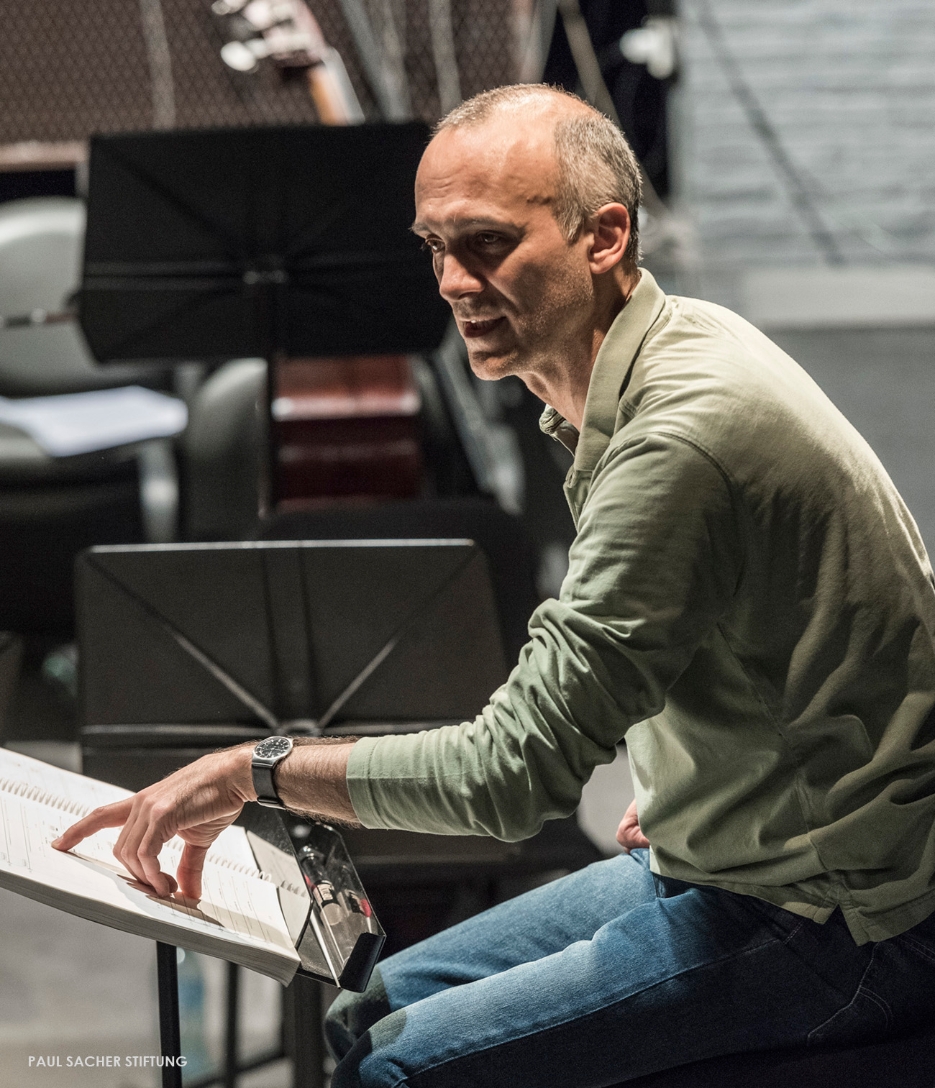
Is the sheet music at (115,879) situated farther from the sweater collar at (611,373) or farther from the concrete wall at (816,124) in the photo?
the concrete wall at (816,124)

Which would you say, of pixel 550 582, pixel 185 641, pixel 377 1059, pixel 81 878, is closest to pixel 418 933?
pixel 185 641

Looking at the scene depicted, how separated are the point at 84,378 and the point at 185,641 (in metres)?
2.71

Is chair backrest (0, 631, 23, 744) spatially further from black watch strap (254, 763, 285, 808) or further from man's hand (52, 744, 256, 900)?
black watch strap (254, 763, 285, 808)

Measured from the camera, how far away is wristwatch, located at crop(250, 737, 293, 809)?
1086 millimetres

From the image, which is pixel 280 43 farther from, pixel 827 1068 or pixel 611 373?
pixel 827 1068

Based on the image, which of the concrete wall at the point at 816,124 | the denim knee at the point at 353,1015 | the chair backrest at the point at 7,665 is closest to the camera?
the denim knee at the point at 353,1015

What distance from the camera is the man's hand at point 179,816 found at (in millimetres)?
1084

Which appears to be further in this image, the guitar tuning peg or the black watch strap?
the guitar tuning peg

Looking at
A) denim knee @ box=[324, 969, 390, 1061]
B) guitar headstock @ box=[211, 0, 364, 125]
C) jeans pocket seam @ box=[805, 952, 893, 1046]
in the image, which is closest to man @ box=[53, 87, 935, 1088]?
jeans pocket seam @ box=[805, 952, 893, 1046]

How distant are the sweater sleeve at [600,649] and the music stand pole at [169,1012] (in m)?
0.30

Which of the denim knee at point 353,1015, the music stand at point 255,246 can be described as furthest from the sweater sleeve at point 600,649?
the music stand at point 255,246

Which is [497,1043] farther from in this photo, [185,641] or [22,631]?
[22,631]

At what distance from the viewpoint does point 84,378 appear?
4.20m

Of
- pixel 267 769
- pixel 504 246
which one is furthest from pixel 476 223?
pixel 267 769
